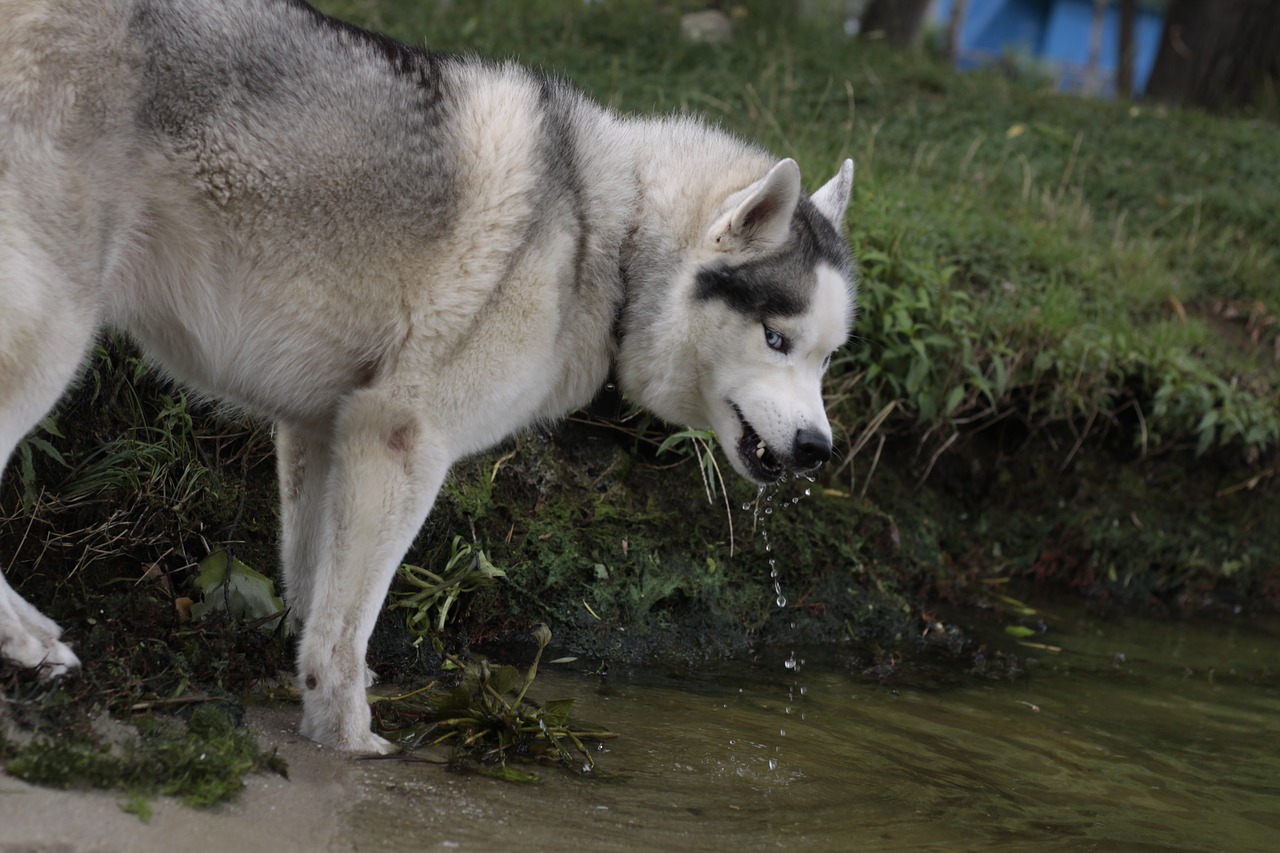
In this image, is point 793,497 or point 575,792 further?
point 793,497

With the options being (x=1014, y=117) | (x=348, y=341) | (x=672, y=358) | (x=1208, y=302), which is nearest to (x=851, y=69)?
(x=1014, y=117)

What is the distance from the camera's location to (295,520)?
3967 millimetres

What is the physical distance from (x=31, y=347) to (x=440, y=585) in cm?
164

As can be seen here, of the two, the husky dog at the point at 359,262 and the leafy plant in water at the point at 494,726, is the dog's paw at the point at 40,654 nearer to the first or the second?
the husky dog at the point at 359,262

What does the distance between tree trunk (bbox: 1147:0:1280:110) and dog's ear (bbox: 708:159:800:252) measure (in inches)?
376

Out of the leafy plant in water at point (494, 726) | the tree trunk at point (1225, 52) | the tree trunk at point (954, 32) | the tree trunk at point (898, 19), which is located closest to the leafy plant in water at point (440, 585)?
the leafy plant in water at point (494, 726)

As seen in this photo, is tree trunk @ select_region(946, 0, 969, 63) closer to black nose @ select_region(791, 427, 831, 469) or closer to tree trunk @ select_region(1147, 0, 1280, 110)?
tree trunk @ select_region(1147, 0, 1280, 110)

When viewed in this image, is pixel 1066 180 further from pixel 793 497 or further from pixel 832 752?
pixel 832 752

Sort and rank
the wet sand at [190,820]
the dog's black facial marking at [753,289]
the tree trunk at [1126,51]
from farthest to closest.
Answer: the tree trunk at [1126,51] → the dog's black facial marking at [753,289] → the wet sand at [190,820]

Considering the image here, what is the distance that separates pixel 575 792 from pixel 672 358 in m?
1.37

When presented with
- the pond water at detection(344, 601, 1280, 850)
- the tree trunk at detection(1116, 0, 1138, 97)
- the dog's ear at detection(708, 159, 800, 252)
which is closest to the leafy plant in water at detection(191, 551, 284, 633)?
the pond water at detection(344, 601, 1280, 850)

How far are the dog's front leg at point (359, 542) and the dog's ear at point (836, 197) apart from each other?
1.69 meters

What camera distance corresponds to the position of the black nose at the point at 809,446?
12.5ft

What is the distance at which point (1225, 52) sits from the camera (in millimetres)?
11961
